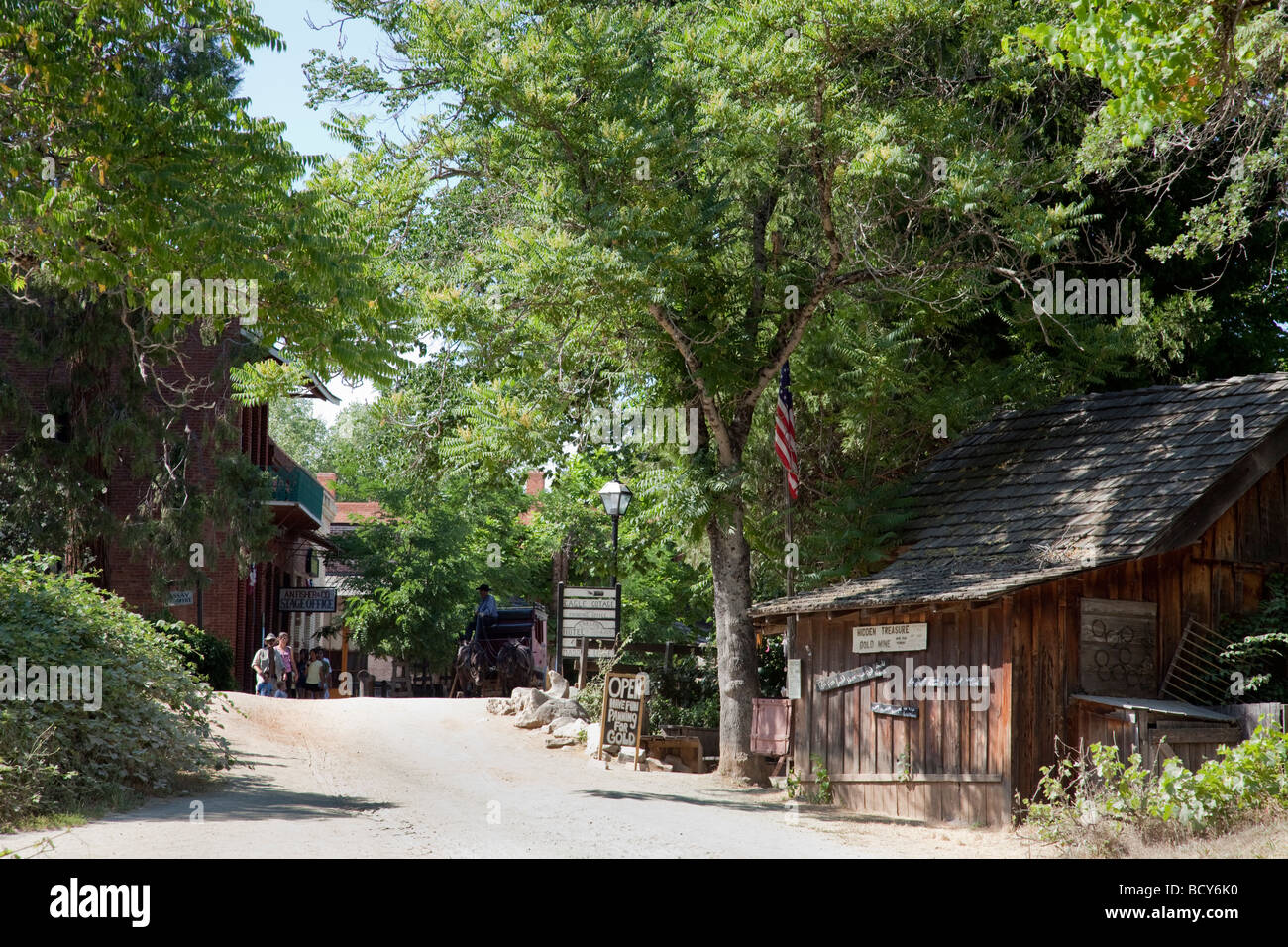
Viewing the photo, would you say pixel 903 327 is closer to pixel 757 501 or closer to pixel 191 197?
pixel 757 501

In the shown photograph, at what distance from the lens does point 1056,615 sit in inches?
574

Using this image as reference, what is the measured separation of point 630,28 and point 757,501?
7.57 meters

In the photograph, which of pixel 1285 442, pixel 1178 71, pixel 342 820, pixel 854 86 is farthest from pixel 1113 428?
pixel 342 820

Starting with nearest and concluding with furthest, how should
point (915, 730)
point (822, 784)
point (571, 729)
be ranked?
point (915, 730) → point (822, 784) → point (571, 729)

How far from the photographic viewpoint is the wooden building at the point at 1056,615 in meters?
14.3

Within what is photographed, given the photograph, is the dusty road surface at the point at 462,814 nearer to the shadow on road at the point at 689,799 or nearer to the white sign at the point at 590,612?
the shadow on road at the point at 689,799

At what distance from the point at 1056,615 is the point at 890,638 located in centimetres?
215

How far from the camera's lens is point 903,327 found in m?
18.4

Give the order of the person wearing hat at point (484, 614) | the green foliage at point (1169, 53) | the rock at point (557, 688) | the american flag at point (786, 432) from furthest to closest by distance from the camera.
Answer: the person wearing hat at point (484, 614)
the rock at point (557, 688)
the american flag at point (786, 432)
the green foliage at point (1169, 53)

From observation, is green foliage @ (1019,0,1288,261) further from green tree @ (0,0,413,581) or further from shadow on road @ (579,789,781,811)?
shadow on road @ (579,789,781,811)

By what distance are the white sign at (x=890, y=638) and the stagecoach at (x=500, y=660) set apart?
60.2 ft

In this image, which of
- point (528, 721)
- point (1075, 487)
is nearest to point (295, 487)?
point (528, 721)

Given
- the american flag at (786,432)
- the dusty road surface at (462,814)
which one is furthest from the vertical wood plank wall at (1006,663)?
the american flag at (786,432)

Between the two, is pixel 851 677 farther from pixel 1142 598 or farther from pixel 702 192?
pixel 702 192
